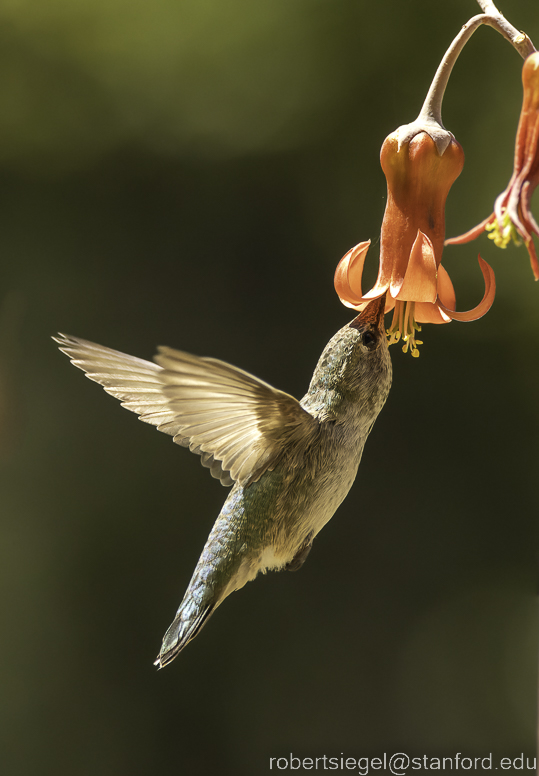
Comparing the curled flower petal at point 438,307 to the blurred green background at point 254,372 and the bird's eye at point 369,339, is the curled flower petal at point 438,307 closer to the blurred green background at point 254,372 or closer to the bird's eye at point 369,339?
the bird's eye at point 369,339

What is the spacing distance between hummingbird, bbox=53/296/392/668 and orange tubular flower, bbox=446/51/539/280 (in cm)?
12

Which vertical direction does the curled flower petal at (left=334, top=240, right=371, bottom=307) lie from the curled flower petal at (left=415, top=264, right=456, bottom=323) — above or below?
above

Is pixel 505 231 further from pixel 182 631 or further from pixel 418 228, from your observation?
pixel 182 631

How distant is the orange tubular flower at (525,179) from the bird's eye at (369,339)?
136 mm

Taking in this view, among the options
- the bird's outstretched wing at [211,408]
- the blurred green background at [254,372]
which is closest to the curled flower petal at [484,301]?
the bird's outstretched wing at [211,408]

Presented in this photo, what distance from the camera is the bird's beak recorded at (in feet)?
1.36

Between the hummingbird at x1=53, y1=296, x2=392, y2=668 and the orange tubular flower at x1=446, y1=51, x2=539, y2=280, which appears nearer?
the orange tubular flower at x1=446, y1=51, x2=539, y2=280

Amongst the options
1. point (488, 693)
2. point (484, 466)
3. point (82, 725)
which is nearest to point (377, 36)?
point (484, 466)

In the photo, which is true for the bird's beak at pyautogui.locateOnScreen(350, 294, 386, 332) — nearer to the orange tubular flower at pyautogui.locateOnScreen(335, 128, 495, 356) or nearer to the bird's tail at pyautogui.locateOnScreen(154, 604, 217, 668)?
the orange tubular flower at pyautogui.locateOnScreen(335, 128, 495, 356)

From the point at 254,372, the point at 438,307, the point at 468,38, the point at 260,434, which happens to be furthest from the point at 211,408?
the point at 254,372

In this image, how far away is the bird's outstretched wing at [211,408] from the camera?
1.34ft

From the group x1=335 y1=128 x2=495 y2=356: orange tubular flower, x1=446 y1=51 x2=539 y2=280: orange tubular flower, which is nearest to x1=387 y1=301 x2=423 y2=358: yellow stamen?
x1=335 y1=128 x2=495 y2=356: orange tubular flower

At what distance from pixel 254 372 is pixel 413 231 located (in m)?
0.70

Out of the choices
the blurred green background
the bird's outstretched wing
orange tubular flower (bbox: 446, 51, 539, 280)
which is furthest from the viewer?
the blurred green background
